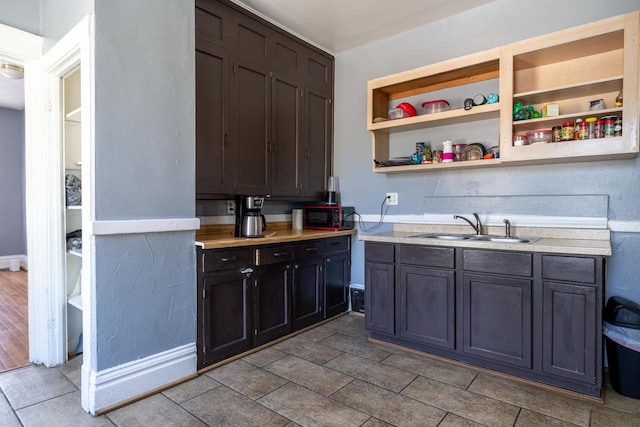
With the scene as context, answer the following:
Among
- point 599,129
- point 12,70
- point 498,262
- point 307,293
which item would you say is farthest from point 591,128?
point 12,70

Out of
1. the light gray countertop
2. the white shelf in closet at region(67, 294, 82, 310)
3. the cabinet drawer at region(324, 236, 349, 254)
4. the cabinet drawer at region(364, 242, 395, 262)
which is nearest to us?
the light gray countertop

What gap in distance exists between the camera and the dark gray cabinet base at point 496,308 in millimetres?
2012

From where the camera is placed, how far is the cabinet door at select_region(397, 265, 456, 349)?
2463 mm

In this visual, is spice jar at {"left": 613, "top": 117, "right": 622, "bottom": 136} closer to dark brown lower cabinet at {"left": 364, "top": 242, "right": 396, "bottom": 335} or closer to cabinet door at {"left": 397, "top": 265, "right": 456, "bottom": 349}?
cabinet door at {"left": 397, "top": 265, "right": 456, "bottom": 349}

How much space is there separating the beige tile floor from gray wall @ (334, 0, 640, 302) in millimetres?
1045

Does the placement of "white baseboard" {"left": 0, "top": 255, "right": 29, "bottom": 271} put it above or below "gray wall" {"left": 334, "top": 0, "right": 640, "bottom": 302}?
below

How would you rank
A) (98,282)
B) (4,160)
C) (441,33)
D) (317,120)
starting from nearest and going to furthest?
(98,282) → (441,33) → (317,120) → (4,160)

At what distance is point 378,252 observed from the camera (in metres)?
2.80

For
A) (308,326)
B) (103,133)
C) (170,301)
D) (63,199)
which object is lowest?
(308,326)

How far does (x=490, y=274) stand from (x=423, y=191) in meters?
1.07

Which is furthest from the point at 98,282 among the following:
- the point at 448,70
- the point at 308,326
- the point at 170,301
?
the point at 448,70

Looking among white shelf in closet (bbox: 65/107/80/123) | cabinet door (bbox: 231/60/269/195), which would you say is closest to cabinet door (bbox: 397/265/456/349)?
cabinet door (bbox: 231/60/269/195)

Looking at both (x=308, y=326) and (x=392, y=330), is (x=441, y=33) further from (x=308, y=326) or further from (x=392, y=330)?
(x=308, y=326)

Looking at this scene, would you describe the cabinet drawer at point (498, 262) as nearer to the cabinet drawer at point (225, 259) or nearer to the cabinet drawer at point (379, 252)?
the cabinet drawer at point (379, 252)
